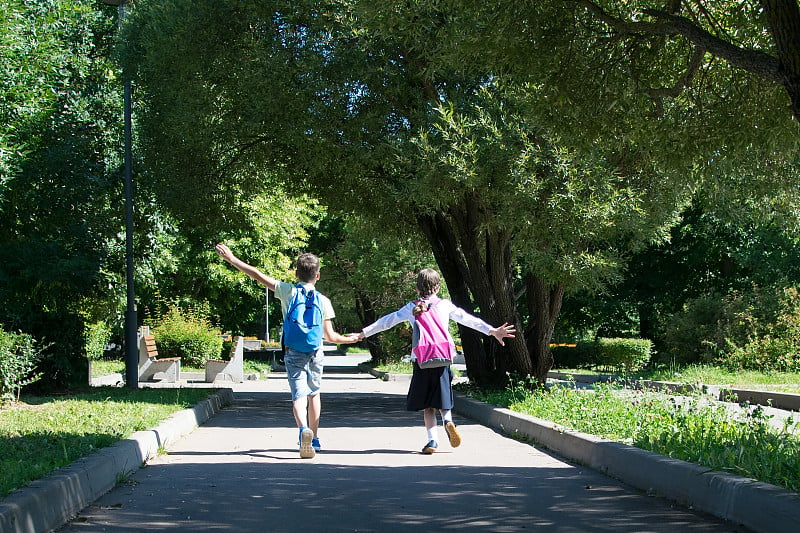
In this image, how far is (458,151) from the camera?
13.9 m

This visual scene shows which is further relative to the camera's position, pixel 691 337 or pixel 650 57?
pixel 691 337

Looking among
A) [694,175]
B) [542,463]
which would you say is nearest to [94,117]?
[694,175]

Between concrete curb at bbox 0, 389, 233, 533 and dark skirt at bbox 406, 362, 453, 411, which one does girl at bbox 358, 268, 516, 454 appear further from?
concrete curb at bbox 0, 389, 233, 533

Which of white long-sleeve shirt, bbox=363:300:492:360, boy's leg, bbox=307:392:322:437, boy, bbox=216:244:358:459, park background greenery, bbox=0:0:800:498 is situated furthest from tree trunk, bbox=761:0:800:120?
boy's leg, bbox=307:392:322:437

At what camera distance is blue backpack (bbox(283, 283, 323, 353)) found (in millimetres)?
9742

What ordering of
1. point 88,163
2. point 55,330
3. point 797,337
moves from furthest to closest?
point 797,337 → point 88,163 → point 55,330

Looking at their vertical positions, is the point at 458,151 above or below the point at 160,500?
above

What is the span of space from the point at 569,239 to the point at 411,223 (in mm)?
6394

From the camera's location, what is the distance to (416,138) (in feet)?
47.5

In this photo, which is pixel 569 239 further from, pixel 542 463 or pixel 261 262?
pixel 261 262

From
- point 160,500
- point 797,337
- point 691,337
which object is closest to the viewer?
point 160,500

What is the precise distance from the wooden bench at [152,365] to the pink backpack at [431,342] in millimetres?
18685

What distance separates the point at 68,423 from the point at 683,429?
668cm

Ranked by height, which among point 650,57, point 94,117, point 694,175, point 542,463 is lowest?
point 542,463
